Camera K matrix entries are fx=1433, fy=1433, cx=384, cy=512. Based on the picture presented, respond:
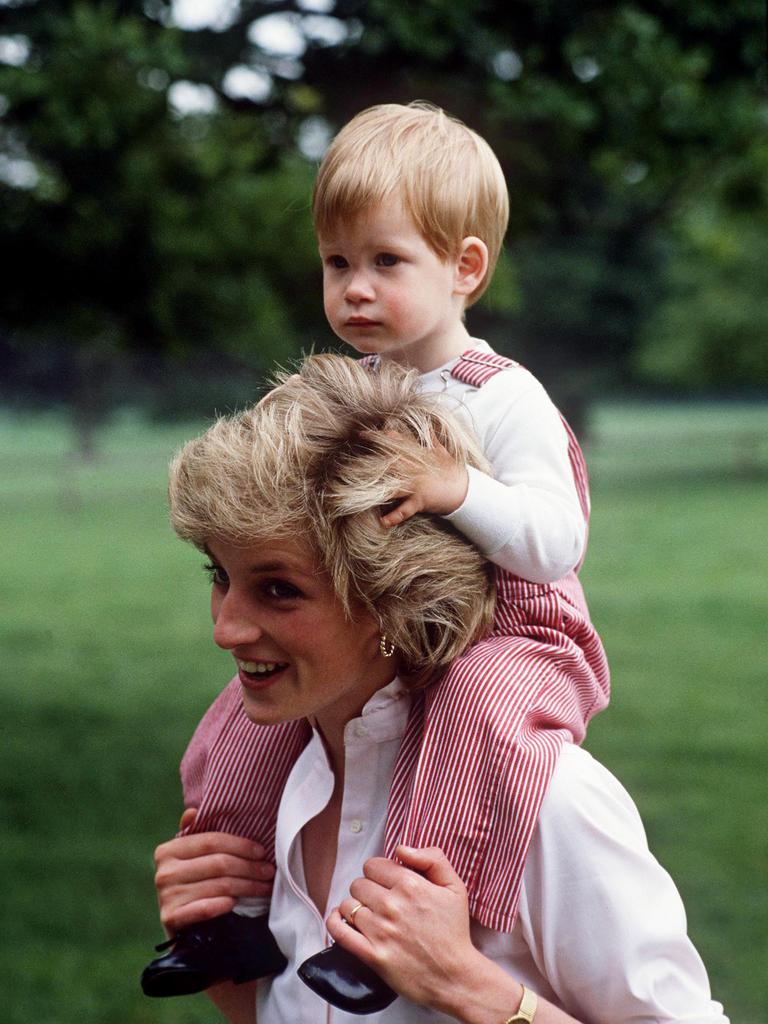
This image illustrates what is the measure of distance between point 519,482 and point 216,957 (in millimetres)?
902

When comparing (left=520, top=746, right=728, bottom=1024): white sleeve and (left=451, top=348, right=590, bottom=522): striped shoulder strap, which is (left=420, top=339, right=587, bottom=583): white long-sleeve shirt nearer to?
(left=451, top=348, right=590, bottom=522): striped shoulder strap

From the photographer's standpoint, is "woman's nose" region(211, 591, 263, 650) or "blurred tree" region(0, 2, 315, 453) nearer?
"woman's nose" region(211, 591, 263, 650)

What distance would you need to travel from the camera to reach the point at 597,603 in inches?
756

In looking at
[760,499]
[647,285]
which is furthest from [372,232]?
[647,285]

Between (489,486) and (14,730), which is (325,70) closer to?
(489,486)

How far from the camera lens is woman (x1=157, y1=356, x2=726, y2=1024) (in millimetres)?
1996

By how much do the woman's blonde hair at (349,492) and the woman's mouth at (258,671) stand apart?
140mm

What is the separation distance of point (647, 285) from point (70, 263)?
4059 centimetres

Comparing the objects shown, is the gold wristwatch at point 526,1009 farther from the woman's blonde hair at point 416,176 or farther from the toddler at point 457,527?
the woman's blonde hair at point 416,176

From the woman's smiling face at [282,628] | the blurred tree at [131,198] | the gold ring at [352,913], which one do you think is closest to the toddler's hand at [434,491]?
the woman's smiling face at [282,628]

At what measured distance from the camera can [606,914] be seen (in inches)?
78.4

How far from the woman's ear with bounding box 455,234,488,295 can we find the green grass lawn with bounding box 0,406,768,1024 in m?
4.72

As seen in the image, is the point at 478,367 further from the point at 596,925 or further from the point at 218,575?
the point at 596,925

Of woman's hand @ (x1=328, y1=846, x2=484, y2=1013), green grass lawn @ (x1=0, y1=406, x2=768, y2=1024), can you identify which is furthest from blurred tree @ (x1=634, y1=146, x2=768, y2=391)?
woman's hand @ (x1=328, y1=846, x2=484, y2=1013)
